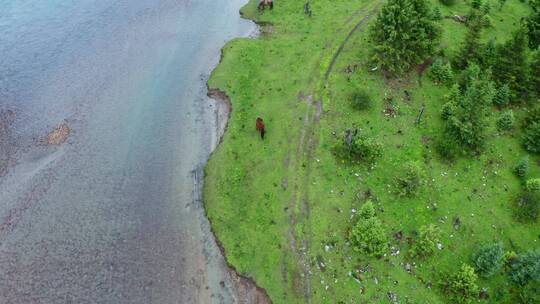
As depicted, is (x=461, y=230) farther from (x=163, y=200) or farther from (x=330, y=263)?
(x=163, y=200)

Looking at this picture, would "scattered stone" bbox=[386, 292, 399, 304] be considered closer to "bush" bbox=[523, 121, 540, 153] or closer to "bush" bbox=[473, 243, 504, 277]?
"bush" bbox=[473, 243, 504, 277]

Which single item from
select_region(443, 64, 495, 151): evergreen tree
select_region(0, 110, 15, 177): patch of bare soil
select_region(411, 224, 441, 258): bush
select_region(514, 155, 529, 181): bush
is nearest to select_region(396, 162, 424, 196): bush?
select_region(411, 224, 441, 258): bush

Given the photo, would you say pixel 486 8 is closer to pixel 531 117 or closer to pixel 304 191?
pixel 531 117

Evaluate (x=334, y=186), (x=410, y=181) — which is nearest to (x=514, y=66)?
(x=410, y=181)

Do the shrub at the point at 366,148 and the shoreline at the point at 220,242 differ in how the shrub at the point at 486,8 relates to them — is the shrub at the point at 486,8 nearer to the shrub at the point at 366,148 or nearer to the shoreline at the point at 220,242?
the shrub at the point at 366,148

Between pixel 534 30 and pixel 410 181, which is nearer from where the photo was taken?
pixel 410 181

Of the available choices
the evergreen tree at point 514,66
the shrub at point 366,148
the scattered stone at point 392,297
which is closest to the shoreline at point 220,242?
the scattered stone at point 392,297

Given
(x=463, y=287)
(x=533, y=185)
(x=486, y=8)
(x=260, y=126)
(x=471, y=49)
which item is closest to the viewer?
(x=463, y=287)
